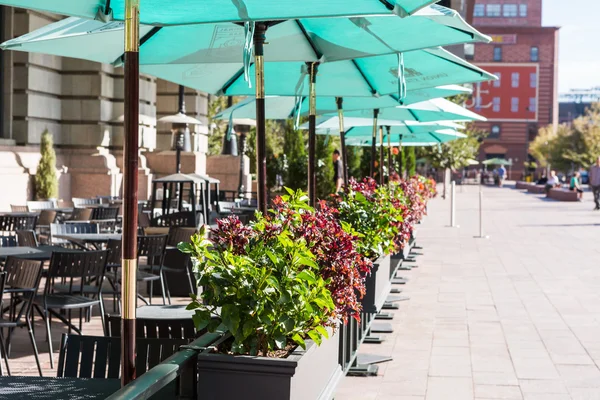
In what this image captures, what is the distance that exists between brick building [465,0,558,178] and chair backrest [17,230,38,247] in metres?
102

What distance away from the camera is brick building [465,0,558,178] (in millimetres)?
109625

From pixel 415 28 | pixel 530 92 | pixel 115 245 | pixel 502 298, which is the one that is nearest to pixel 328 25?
pixel 415 28

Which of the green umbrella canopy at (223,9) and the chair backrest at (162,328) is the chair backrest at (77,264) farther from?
the green umbrella canopy at (223,9)

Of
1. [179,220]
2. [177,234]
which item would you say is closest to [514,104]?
[179,220]

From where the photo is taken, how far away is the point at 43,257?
823cm

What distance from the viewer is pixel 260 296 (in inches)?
151

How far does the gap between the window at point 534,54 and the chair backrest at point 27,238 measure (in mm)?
106672

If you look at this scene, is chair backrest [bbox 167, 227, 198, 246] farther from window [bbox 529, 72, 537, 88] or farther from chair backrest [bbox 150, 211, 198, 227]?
window [bbox 529, 72, 537, 88]

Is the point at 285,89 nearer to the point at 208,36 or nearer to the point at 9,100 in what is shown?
the point at 208,36

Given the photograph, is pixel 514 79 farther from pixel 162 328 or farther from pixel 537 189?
pixel 162 328

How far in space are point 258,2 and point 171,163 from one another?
21087 millimetres

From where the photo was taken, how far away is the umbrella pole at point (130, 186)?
11.7 feet

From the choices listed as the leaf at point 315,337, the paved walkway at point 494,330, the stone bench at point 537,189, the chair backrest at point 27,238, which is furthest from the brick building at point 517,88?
the leaf at point 315,337

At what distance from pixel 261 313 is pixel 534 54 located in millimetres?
111767
